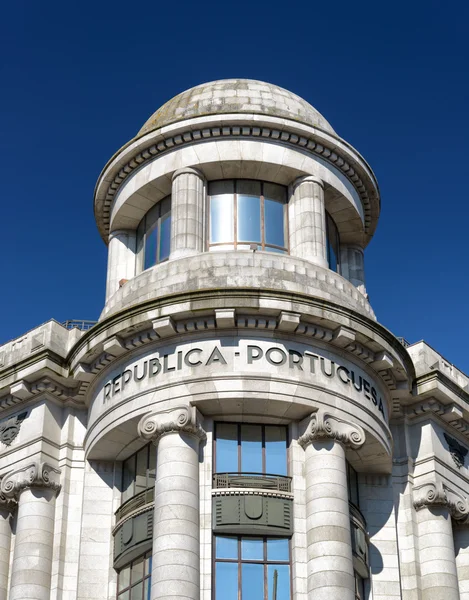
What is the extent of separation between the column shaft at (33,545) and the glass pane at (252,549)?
612cm

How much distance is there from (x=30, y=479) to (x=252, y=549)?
7.44m

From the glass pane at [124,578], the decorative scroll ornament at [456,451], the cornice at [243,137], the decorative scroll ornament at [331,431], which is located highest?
the cornice at [243,137]

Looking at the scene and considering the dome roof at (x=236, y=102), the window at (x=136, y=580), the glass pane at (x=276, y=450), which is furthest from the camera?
the dome roof at (x=236, y=102)

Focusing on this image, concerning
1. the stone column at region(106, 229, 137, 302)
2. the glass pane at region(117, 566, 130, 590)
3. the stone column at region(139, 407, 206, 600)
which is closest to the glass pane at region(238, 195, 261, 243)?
the stone column at region(106, 229, 137, 302)

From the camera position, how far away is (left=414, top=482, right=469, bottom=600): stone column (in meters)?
38.6

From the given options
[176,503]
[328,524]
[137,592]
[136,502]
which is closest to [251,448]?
[176,503]

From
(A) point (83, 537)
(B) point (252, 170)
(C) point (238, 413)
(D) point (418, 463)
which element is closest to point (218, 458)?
(C) point (238, 413)

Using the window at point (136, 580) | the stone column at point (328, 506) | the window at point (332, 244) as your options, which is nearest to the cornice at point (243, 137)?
the window at point (332, 244)

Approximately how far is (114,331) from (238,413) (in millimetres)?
4622

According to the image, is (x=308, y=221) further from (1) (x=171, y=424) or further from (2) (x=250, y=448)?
(1) (x=171, y=424)

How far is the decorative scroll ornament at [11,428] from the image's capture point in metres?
40.7

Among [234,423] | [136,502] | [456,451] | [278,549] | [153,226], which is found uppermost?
[153,226]

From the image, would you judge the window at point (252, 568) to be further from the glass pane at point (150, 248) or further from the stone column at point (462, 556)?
the glass pane at point (150, 248)

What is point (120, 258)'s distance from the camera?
45719 mm
